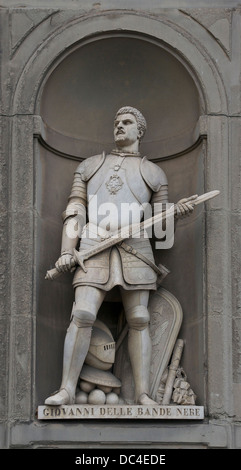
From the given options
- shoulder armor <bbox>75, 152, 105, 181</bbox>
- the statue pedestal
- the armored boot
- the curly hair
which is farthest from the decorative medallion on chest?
the statue pedestal

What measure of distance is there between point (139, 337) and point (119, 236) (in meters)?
1.01

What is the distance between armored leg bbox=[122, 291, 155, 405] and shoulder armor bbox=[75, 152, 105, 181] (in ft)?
4.21

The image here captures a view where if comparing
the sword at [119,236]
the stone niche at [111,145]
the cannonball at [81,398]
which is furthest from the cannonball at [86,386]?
the sword at [119,236]

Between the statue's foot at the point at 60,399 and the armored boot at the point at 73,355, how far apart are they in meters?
0.03

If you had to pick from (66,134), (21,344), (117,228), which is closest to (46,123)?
(66,134)

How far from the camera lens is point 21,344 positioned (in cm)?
1472

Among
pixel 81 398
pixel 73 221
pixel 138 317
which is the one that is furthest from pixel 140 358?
pixel 73 221

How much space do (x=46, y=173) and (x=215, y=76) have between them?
1.97 metres

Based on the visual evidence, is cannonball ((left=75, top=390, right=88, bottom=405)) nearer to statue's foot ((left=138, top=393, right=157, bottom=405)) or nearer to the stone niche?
the stone niche

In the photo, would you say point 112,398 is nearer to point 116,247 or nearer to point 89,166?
point 116,247

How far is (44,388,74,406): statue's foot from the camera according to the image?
14448 millimetres

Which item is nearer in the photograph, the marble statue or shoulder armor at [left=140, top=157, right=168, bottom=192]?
the marble statue

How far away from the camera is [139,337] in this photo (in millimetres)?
14891

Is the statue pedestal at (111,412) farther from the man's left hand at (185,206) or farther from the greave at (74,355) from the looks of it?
the man's left hand at (185,206)
